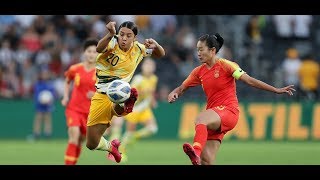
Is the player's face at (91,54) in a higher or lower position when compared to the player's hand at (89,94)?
higher

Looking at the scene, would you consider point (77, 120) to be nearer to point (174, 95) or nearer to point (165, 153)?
point (174, 95)

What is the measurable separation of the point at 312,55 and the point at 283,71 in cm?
127

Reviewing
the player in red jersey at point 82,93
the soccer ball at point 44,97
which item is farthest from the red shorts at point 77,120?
the soccer ball at point 44,97

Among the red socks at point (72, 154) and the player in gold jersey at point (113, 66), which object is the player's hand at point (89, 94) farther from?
the player in gold jersey at point (113, 66)

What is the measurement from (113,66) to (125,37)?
0.55 m

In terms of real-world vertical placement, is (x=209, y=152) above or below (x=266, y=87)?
below

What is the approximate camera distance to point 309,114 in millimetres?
24125

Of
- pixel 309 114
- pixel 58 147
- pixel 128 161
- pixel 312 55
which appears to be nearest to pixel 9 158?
pixel 128 161

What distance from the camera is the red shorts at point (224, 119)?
11.2m

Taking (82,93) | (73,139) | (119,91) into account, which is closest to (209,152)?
(119,91)

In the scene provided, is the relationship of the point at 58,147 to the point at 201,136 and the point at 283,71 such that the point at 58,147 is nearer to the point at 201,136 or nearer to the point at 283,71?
the point at 283,71

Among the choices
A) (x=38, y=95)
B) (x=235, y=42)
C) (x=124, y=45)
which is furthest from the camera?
(x=235, y=42)

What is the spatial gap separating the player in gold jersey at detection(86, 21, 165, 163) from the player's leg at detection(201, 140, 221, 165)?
51.2 inches

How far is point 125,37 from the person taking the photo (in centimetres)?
1150
